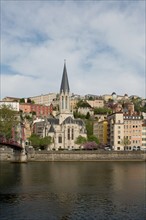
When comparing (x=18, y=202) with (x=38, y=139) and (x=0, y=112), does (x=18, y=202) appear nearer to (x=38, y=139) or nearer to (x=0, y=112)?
(x=0, y=112)

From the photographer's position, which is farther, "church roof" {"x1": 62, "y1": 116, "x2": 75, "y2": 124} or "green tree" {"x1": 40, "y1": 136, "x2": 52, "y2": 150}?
"church roof" {"x1": 62, "y1": 116, "x2": 75, "y2": 124}

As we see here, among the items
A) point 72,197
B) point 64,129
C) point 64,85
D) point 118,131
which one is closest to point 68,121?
point 64,129

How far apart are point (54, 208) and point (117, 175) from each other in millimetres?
24234

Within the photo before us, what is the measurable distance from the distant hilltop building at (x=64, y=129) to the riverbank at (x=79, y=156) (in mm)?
16883

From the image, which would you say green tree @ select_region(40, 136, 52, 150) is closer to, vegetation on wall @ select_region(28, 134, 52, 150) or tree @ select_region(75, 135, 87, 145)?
vegetation on wall @ select_region(28, 134, 52, 150)

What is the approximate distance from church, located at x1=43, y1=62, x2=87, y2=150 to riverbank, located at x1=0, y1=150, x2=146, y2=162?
1663 cm

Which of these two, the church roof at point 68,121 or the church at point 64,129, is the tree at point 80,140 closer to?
the church at point 64,129

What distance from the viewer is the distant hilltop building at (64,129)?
107750mm

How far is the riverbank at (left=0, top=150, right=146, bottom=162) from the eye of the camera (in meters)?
88.0

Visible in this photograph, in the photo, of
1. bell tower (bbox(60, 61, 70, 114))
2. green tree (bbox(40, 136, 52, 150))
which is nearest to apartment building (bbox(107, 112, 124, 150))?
green tree (bbox(40, 136, 52, 150))

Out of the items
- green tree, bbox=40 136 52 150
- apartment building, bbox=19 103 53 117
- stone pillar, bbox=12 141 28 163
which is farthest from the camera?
apartment building, bbox=19 103 53 117

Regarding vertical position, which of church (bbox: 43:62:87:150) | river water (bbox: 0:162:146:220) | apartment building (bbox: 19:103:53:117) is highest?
apartment building (bbox: 19:103:53:117)

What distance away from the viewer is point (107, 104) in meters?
198

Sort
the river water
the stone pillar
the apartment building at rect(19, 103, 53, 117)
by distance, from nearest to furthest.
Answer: the river water, the stone pillar, the apartment building at rect(19, 103, 53, 117)
